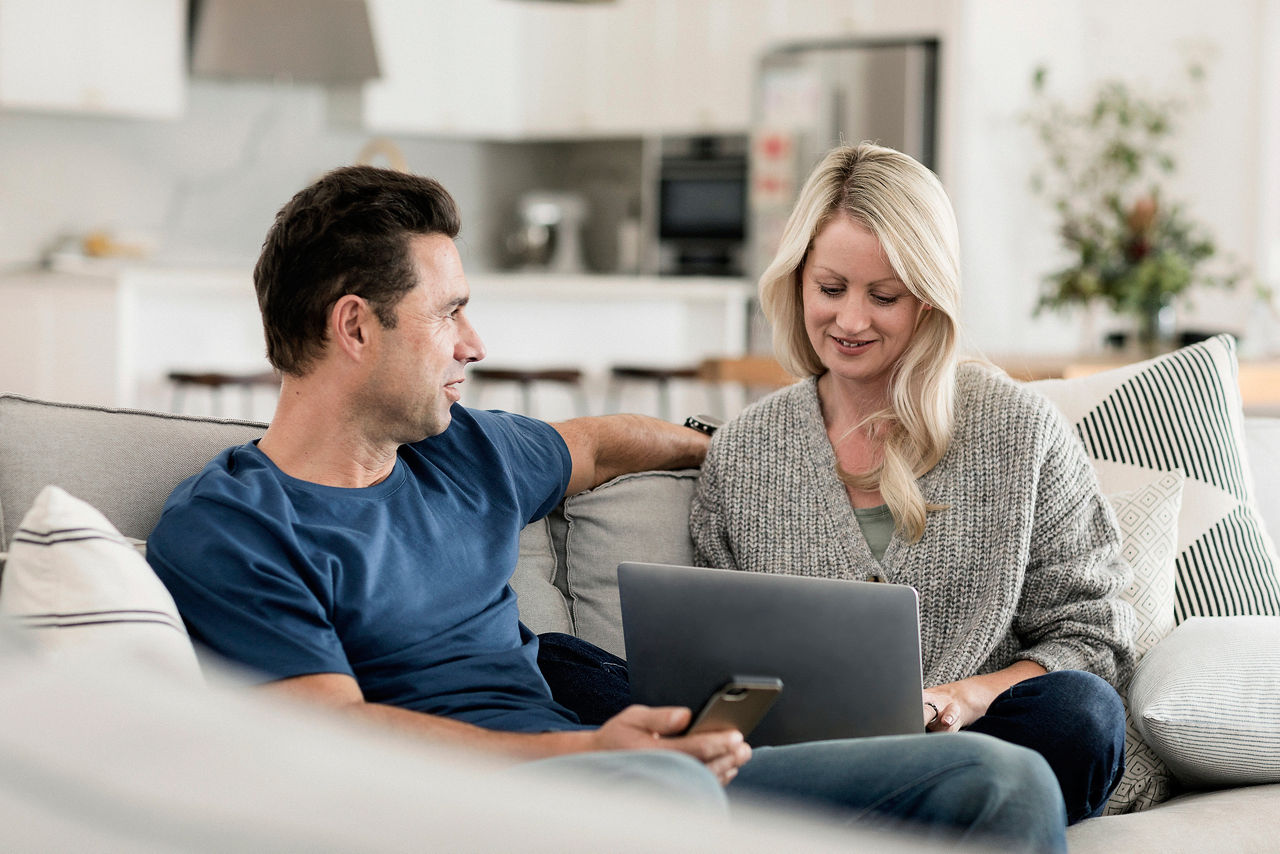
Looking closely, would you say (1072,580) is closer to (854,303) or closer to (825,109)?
(854,303)

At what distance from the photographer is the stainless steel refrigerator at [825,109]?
5887mm

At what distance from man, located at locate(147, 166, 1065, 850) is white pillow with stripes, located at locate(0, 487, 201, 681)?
6cm

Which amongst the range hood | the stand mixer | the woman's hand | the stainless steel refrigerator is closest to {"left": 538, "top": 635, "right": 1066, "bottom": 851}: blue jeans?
the woman's hand

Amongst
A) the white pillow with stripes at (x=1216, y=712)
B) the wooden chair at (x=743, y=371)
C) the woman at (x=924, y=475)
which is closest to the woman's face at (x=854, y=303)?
the woman at (x=924, y=475)

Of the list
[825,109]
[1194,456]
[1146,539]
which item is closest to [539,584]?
[1146,539]

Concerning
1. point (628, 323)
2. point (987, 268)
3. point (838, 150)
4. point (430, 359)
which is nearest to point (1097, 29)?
point (987, 268)

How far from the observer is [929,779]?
48.4 inches

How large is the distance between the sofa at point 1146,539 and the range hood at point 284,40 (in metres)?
4.58

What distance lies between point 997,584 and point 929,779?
0.56 metres

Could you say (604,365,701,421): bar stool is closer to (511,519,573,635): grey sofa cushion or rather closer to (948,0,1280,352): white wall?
(948,0,1280,352): white wall

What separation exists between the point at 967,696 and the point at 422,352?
0.78 metres

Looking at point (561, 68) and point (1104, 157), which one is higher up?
point (561, 68)

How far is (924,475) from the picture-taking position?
1.82 m

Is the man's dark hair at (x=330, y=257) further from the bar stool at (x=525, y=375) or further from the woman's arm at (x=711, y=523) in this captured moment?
the bar stool at (x=525, y=375)
